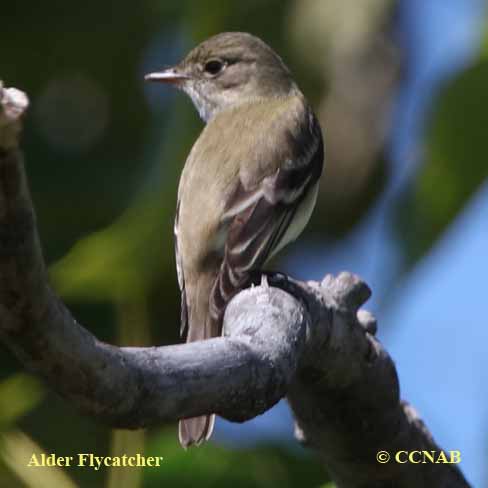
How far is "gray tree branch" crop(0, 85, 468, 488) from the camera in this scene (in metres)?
1.52

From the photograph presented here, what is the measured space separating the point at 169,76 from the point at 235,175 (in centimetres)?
72

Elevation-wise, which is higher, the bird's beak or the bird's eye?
the bird's beak

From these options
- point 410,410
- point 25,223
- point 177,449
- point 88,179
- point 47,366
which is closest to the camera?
point 25,223

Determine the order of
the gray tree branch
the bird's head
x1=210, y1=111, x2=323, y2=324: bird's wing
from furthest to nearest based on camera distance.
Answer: the bird's head
x1=210, y1=111, x2=323, y2=324: bird's wing
the gray tree branch

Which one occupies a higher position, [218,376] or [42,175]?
[218,376]

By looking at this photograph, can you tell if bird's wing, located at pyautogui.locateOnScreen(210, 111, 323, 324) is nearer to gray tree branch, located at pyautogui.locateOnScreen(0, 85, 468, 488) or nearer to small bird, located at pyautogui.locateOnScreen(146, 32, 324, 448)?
small bird, located at pyautogui.locateOnScreen(146, 32, 324, 448)

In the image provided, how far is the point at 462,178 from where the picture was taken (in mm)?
2982

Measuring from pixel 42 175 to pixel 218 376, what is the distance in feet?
6.64

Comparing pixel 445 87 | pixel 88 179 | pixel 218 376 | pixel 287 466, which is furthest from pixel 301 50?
pixel 218 376

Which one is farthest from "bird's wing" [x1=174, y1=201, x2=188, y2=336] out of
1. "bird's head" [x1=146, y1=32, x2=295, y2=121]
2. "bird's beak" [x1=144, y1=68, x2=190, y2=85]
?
"bird's head" [x1=146, y1=32, x2=295, y2=121]

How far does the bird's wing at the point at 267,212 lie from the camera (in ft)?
11.0

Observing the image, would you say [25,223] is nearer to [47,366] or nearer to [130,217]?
[47,366]

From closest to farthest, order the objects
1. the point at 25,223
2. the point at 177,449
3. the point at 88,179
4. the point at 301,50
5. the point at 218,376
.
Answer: the point at 25,223 → the point at 218,376 → the point at 177,449 → the point at 88,179 → the point at 301,50

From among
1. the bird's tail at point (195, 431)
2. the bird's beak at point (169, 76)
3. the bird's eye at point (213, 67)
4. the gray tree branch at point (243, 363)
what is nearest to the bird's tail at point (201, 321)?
the bird's tail at point (195, 431)
